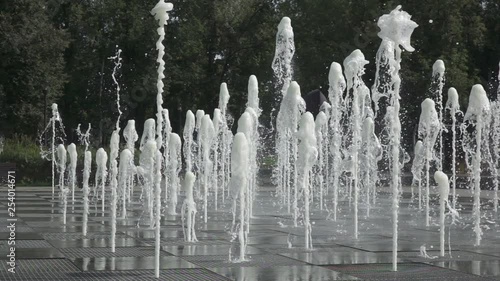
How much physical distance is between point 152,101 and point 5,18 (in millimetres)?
10161

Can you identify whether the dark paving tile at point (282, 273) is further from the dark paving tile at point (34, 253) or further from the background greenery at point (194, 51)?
the background greenery at point (194, 51)

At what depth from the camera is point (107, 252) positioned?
36.6 ft

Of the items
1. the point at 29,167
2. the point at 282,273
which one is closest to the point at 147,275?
the point at 282,273

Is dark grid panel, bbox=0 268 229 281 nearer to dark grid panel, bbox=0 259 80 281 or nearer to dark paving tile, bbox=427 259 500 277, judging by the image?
dark grid panel, bbox=0 259 80 281

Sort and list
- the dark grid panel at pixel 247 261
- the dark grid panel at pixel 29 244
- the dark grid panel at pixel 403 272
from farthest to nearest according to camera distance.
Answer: the dark grid panel at pixel 29 244, the dark grid panel at pixel 247 261, the dark grid panel at pixel 403 272

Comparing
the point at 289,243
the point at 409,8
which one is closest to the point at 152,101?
the point at 409,8

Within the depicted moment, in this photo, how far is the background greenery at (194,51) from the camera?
43.0 meters

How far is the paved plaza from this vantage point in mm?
9344

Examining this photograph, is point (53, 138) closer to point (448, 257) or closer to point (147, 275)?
point (448, 257)

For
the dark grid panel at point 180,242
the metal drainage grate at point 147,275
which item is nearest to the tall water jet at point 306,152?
the dark grid panel at point 180,242

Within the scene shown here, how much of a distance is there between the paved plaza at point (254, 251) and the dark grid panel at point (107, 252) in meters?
0.01

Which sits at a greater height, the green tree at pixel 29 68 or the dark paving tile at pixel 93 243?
the green tree at pixel 29 68

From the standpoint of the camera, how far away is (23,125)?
4472cm

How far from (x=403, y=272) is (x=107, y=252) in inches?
154
